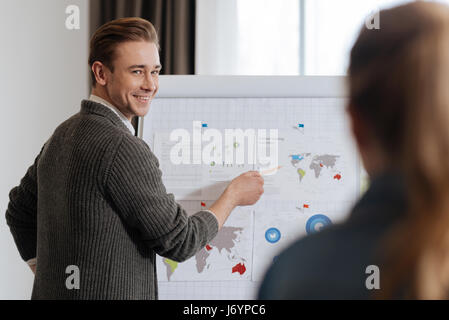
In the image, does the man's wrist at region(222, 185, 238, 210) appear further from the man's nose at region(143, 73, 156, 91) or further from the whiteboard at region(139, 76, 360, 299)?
the man's nose at region(143, 73, 156, 91)

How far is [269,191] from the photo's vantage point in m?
1.38

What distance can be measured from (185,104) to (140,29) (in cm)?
33

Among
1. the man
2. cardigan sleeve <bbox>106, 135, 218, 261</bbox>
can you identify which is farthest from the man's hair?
cardigan sleeve <bbox>106, 135, 218, 261</bbox>

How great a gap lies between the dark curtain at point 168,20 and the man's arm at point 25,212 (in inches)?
38.1

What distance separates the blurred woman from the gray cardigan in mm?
620

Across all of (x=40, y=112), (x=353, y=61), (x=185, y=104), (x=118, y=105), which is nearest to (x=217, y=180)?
(x=185, y=104)

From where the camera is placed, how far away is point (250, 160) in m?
1.39

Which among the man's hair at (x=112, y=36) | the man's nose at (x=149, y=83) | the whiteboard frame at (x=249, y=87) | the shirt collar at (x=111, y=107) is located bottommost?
the shirt collar at (x=111, y=107)

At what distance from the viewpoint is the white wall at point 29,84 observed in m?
2.10

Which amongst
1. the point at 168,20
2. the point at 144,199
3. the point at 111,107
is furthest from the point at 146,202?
the point at 168,20

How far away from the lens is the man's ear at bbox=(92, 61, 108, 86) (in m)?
1.15

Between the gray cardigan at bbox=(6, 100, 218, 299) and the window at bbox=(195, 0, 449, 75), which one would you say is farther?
the window at bbox=(195, 0, 449, 75)

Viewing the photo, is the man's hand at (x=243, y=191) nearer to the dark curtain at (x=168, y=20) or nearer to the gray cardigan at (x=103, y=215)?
the gray cardigan at (x=103, y=215)

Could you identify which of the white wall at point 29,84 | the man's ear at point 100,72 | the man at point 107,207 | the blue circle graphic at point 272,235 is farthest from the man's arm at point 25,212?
the white wall at point 29,84
